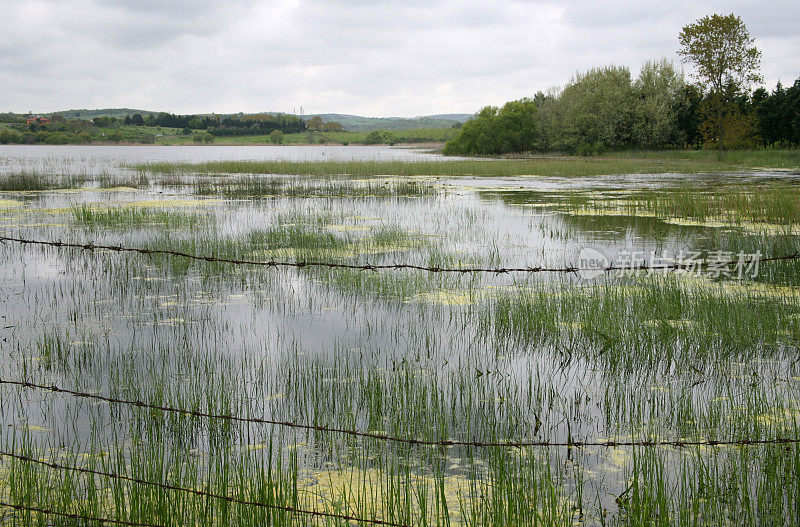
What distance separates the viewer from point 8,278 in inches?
381

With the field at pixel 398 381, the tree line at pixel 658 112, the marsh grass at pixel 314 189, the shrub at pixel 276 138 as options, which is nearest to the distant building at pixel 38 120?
the shrub at pixel 276 138

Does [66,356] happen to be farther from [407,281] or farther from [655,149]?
[655,149]

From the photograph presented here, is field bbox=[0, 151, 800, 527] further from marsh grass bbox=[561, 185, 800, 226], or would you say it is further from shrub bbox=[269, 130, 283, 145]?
shrub bbox=[269, 130, 283, 145]

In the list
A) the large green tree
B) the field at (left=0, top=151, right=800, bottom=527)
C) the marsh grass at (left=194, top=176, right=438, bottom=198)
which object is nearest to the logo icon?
the field at (left=0, top=151, right=800, bottom=527)

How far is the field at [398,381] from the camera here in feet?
11.1

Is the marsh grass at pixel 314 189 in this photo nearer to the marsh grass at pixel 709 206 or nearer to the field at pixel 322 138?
the marsh grass at pixel 709 206

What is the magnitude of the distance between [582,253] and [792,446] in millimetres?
7433

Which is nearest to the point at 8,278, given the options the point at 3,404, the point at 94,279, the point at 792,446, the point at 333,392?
the point at 94,279

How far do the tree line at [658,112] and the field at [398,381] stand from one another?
108 ft

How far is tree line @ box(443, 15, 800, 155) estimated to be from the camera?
41.0 metres

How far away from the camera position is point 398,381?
5.25 meters

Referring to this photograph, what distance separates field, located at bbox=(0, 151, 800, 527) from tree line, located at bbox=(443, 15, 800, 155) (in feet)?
108

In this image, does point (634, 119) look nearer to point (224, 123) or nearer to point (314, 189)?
point (314, 189)

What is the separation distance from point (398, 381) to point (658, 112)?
50.8 metres
